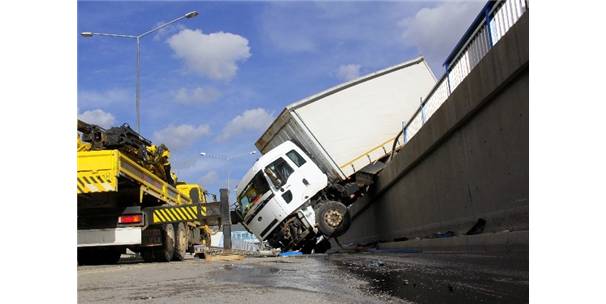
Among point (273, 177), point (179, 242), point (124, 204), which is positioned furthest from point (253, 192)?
point (124, 204)

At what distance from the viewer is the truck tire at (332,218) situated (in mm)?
13438

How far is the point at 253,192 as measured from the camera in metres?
14.6

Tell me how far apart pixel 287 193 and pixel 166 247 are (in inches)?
142

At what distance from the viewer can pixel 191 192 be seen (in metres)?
16.2

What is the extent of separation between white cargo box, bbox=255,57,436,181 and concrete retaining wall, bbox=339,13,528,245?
2616mm

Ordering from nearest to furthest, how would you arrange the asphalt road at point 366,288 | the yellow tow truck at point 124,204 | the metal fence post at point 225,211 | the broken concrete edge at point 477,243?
the asphalt road at point 366,288 → the broken concrete edge at point 477,243 → the yellow tow truck at point 124,204 → the metal fence post at point 225,211

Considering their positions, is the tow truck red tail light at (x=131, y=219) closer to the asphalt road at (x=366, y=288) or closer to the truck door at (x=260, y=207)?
the truck door at (x=260, y=207)

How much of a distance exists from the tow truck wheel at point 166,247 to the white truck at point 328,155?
3.13m

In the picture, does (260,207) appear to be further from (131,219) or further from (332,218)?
(131,219)

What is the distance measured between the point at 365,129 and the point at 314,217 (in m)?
2.55

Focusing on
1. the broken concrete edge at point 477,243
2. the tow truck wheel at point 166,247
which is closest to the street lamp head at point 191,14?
the tow truck wheel at point 166,247

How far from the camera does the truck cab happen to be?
13891 millimetres

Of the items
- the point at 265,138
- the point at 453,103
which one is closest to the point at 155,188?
the point at 265,138

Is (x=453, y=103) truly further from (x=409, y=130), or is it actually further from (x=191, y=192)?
(x=191, y=192)
